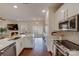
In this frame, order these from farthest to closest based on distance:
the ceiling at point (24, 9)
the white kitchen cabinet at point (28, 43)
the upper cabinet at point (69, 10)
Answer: the white kitchen cabinet at point (28, 43) < the ceiling at point (24, 9) < the upper cabinet at point (69, 10)

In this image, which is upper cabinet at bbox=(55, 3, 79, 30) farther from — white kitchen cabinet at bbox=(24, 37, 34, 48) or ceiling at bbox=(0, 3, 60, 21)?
white kitchen cabinet at bbox=(24, 37, 34, 48)

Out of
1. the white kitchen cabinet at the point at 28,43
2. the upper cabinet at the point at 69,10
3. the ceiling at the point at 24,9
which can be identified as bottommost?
the white kitchen cabinet at the point at 28,43

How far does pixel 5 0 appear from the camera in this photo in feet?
2.76

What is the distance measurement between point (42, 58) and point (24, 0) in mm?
510

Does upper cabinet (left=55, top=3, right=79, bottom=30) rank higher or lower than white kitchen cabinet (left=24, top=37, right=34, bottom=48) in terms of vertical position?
higher

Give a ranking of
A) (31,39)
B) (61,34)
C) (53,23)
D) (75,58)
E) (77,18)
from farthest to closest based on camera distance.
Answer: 1. (31,39)
2. (53,23)
3. (61,34)
4. (77,18)
5. (75,58)

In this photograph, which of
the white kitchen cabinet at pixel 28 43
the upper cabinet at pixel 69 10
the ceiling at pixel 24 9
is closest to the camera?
the upper cabinet at pixel 69 10

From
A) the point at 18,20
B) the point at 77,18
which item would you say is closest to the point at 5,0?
the point at 77,18

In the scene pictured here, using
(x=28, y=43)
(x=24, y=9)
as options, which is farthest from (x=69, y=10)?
(x=28, y=43)

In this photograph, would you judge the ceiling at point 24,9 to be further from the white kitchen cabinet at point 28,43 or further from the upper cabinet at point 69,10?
the white kitchen cabinet at point 28,43

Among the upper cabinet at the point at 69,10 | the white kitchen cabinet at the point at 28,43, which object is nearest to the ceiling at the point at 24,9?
the upper cabinet at the point at 69,10

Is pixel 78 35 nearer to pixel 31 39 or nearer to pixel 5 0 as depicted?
pixel 5 0

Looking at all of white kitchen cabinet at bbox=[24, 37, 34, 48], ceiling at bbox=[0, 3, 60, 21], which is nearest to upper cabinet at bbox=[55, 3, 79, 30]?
ceiling at bbox=[0, 3, 60, 21]

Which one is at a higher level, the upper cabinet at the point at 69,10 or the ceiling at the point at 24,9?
the ceiling at the point at 24,9
